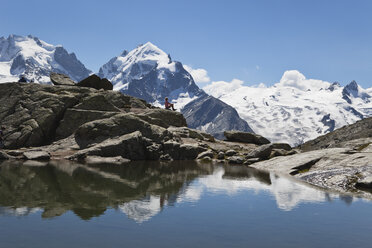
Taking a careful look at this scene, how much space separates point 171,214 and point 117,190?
8645 millimetres

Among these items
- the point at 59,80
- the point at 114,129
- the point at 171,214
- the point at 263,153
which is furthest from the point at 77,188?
the point at 59,80

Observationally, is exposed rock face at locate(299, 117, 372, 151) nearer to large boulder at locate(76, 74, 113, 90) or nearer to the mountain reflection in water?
the mountain reflection in water

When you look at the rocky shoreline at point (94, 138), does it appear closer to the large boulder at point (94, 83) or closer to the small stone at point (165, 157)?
the small stone at point (165, 157)

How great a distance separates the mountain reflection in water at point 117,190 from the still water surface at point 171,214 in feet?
0.24

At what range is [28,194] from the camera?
25.6 m

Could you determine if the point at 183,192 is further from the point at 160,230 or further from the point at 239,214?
the point at 160,230

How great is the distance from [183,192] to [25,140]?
39.5m

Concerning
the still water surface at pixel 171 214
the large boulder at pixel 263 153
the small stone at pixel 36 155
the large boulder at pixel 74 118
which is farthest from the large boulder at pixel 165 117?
the still water surface at pixel 171 214

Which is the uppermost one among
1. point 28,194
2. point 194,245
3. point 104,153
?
point 104,153

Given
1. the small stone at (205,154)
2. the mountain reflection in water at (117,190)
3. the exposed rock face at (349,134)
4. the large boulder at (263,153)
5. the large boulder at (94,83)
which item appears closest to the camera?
the mountain reflection in water at (117,190)

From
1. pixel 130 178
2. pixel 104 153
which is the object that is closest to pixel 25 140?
pixel 104 153

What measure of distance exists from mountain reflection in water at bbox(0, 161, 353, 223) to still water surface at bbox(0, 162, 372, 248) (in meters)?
0.07

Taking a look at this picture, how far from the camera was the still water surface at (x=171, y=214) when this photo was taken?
1662cm

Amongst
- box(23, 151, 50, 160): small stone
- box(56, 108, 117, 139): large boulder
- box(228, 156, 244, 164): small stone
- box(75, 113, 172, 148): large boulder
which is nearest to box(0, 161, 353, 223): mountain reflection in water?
box(23, 151, 50, 160): small stone
